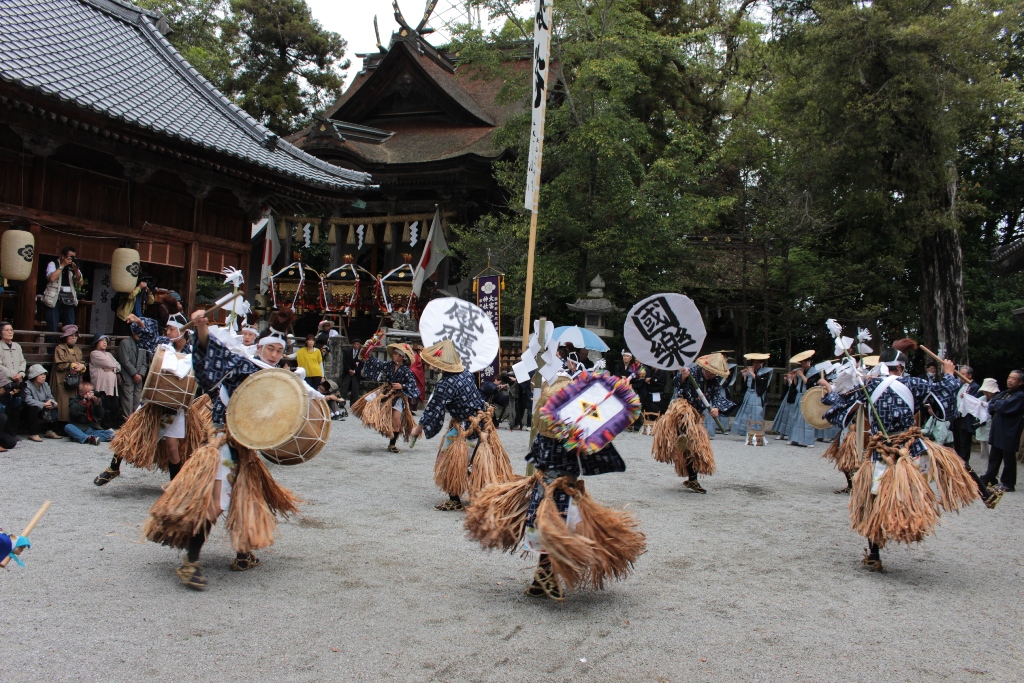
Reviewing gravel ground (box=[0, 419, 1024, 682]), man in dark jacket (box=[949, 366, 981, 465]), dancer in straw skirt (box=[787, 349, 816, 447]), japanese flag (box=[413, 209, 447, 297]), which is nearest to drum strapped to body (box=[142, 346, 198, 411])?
gravel ground (box=[0, 419, 1024, 682])

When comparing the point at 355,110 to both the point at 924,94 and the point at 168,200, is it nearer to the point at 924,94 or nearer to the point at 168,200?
the point at 168,200

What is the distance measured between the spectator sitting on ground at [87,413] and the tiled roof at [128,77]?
369 cm

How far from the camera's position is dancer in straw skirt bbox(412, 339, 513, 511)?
741 cm

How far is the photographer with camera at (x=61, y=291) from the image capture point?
458 inches

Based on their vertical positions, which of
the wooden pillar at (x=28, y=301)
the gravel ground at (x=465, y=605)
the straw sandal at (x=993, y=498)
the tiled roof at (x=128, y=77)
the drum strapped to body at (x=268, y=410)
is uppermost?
the tiled roof at (x=128, y=77)

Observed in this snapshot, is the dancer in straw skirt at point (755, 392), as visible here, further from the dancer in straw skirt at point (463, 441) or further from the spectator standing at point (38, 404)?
the spectator standing at point (38, 404)

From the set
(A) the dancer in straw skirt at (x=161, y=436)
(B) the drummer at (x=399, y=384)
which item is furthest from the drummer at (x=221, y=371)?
(B) the drummer at (x=399, y=384)

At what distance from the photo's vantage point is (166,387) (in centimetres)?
689

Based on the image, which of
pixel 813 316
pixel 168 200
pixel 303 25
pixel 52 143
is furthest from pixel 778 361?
pixel 303 25

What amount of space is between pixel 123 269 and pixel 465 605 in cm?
1019

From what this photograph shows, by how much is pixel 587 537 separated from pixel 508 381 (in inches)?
431

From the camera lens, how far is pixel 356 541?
20.6ft

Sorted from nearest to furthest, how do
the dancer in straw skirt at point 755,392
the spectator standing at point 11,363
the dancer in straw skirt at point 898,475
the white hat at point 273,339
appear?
the white hat at point 273,339 < the dancer in straw skirt at point 898,475 < the spectator standing at point 11,363 < the dancer in straw skirt at point 755,392

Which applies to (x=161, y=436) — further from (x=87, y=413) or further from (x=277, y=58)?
(x=277, y=58)
